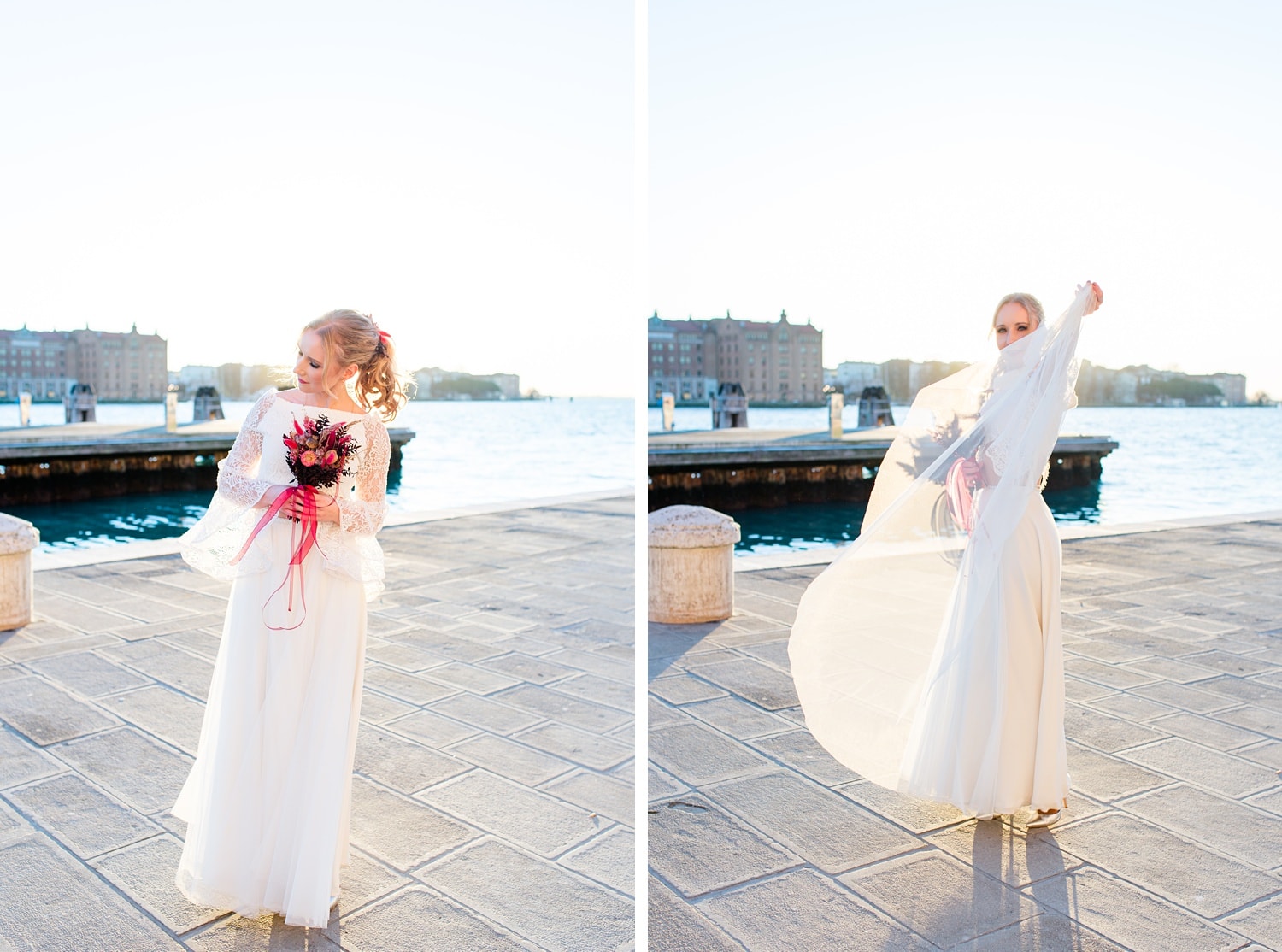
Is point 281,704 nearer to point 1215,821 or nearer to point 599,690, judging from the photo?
point 599,690

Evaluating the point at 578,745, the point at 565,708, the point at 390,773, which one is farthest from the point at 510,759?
the point at 565,708

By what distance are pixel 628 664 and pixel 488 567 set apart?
9.54ft

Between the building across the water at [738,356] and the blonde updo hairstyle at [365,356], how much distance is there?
9095 cm

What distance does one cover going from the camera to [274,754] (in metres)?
2.48

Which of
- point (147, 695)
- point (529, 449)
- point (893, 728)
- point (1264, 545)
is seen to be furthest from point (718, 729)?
point (529, 449)

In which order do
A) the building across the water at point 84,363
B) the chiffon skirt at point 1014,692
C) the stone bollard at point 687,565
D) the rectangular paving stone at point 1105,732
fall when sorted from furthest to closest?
the building across the water at point 84,363 < the stone bollard at point 687,565 < the rectangular paving stone at point 1105,732 < the chiffon skirt at point 1014,692

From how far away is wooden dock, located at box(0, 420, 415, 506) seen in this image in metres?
21.7

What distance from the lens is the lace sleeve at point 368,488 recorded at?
2549mm

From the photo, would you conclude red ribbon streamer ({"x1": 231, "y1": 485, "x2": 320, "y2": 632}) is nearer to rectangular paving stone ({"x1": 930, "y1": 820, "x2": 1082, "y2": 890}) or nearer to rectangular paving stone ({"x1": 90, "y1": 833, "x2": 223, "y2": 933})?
rectangular paving stone ({"x1": 90, "y1": 833, "x2": 223, "y2": 933})

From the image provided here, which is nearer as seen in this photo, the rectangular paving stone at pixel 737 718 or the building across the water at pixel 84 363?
the rectangular paving stone at pixel 737 718

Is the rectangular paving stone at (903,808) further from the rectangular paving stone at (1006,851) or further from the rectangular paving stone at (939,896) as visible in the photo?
the rectangular paving stone at (939,896)

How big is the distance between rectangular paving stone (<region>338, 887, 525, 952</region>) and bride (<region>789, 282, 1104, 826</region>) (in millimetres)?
1340

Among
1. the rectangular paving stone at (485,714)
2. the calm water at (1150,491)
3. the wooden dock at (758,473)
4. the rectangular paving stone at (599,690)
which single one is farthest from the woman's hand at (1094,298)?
the wooden dock at (758,473)

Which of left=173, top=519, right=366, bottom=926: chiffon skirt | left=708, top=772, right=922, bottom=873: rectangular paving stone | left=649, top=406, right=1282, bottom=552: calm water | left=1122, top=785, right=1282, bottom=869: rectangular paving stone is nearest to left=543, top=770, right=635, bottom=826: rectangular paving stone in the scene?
left=708, top=772, right=922, bottom=873: rectangular paving stone
